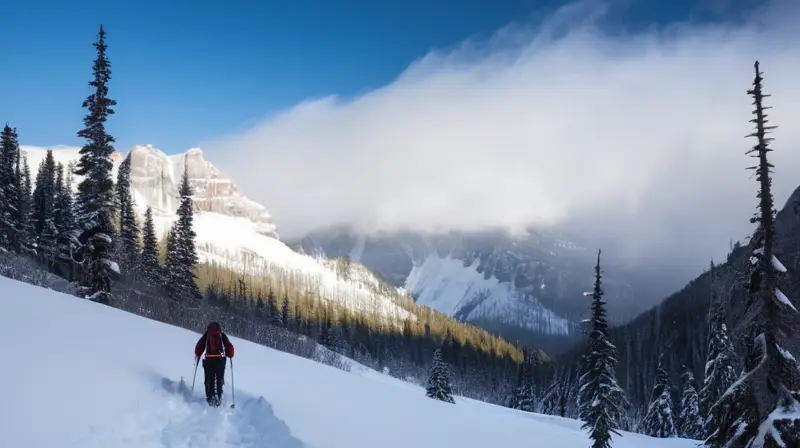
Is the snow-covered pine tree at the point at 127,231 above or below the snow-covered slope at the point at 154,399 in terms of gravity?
above

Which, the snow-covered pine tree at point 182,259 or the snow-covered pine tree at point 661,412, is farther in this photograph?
the snow-covered pine tree at point 661,412

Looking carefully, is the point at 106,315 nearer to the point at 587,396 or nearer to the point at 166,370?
the point at 166,370

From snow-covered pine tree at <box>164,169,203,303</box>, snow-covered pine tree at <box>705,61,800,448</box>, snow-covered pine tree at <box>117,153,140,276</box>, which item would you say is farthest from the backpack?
snow-covered pine tree at <box>117,153,140,276</box>

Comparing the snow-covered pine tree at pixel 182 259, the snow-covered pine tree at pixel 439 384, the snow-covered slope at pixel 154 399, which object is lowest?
the snow-covered pine tree at pixel 439 384

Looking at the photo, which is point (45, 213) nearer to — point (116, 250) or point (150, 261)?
point (150, 261)

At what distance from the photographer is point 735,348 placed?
43.3 ft

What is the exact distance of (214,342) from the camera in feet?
44.0

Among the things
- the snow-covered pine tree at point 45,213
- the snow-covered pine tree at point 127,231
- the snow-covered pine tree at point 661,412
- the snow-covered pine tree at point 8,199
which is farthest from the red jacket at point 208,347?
the snow-covered pine tree at point 45,213

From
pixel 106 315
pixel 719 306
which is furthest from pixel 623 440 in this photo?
pixel 106 315

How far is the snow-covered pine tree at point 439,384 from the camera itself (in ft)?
167

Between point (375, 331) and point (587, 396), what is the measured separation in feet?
478

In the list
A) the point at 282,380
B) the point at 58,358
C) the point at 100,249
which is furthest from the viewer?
the point at 100,249

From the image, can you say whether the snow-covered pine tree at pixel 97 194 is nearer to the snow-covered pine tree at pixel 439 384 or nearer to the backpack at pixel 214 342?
the backpack at pixel 214 342

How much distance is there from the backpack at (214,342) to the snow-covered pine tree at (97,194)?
57.8 feet
